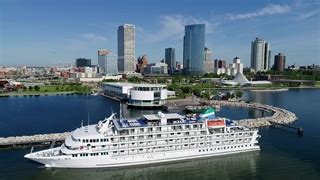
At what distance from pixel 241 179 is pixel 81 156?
45.7 feet

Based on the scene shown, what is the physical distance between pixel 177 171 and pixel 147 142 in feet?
12.4

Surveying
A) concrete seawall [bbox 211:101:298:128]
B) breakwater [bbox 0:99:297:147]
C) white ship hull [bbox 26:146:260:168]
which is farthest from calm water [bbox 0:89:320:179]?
concrete seawall [bbox 211:101:298:128]

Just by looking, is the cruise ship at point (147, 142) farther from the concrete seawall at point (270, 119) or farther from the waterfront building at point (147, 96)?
the waterfront building at point (147, 96)

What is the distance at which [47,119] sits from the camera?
51562 mm

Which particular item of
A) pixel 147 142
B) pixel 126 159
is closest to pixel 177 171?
pixel 147 142

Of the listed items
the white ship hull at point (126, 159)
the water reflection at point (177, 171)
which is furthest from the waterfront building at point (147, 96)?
the water reflection at point (177, 171)

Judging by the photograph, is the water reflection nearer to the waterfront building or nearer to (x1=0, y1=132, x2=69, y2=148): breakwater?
(x1=0, y1=132, x2=69, y2=148): breakwater

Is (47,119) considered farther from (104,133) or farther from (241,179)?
(241,179)

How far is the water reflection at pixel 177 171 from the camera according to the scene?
2706 centimetres

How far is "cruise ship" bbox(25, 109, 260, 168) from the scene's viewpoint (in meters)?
27.5

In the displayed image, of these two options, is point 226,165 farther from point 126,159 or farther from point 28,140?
point 28,140

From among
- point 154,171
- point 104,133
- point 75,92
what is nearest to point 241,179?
point 154,171

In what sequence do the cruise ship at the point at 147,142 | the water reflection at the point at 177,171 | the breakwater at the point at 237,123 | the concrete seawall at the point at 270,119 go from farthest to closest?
the concrete seawall at the point at 270,119, the breakwater at the point at 237,123, the cruise ship at the point at 147,142, the water reflection at the point at 177,171

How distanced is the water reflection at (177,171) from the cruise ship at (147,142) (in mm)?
616
